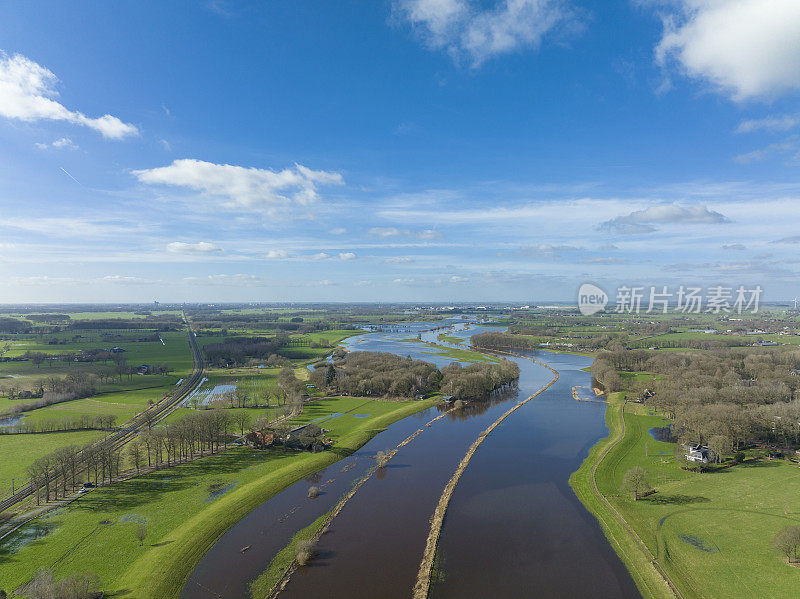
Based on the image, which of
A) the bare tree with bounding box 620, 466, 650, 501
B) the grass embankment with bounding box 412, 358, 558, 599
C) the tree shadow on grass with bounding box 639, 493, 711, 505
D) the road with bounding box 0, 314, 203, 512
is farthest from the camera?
the bare tree with bounding box 620, 466, 650, 501

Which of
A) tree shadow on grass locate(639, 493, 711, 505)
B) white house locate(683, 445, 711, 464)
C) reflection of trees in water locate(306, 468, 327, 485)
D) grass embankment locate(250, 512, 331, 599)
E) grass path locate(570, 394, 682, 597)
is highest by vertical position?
white house locate(683, 445, 711, 464)

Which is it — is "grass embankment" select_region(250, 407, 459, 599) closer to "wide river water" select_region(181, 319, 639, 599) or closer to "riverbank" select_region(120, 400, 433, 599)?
"wide river water" select_region(181, 319, 639, 599)

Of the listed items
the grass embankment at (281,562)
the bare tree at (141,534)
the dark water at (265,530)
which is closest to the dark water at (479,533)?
the grass embankment at (281,562)

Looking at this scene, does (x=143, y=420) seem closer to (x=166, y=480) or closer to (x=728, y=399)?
(x=166, y=480)

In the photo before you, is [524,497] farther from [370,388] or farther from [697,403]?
[370,388]

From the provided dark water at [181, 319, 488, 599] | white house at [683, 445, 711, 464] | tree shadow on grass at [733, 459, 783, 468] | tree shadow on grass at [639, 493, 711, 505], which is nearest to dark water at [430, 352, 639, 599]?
tree shadow on grass at [639, 493, 711, 505]

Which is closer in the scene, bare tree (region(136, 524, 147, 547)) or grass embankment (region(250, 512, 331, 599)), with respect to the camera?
grass embankment (region(250, 512, 331, 599))

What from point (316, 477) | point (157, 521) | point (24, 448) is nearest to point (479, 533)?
point (316, 477)

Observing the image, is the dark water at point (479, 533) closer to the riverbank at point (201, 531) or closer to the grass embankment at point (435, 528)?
the grass embankment at point (435, 528)
